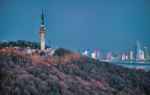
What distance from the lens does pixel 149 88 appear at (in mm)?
33625

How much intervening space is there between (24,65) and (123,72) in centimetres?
1573

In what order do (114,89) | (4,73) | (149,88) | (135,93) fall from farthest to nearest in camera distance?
(149,88), (135,93), (114,89), (4,73)

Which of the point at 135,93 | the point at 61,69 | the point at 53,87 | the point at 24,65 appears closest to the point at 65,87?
the point at 53,87

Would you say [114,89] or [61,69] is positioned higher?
[61,69]

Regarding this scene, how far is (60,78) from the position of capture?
2600cm

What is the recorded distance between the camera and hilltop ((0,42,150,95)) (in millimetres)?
20500

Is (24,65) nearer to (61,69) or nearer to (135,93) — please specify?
(61,69)

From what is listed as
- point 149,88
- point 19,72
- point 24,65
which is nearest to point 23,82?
point 19,72

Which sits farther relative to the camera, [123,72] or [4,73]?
[123,72]

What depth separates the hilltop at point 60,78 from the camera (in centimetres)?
2050

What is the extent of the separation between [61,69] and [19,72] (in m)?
7.56

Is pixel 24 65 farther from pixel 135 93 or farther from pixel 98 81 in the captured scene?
pixel 135 93

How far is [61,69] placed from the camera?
98.0ft

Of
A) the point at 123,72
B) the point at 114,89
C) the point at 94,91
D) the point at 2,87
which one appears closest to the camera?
the point at 2,87
